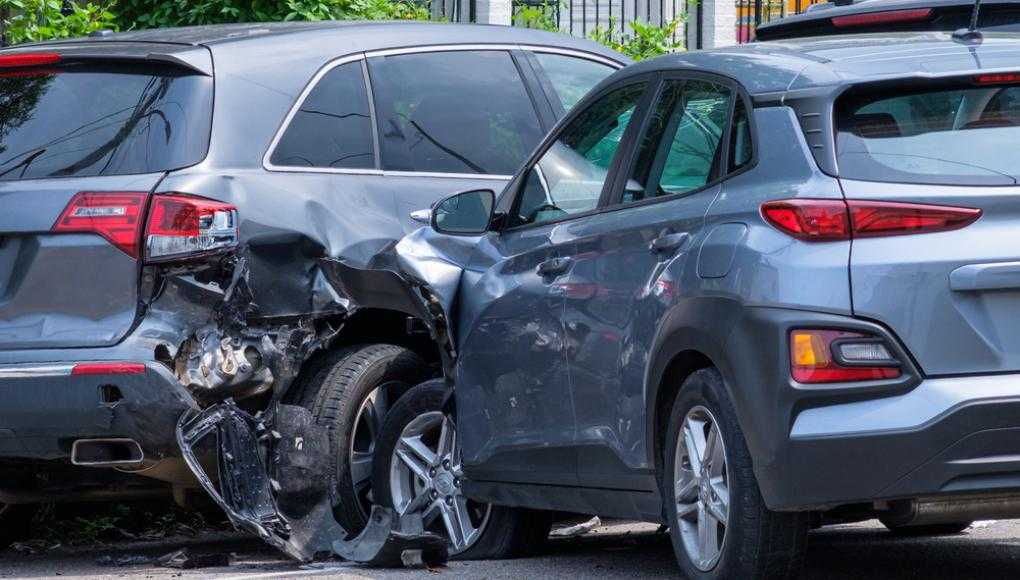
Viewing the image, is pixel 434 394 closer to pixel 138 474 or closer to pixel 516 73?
pixel 138 474

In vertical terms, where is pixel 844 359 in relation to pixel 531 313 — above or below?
above

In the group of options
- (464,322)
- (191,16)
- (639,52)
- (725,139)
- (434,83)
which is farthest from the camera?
(639,52)

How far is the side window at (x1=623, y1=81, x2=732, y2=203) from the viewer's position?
5578 mm

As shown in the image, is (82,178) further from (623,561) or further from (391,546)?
(623,561)

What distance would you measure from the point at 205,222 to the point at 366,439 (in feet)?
3.82

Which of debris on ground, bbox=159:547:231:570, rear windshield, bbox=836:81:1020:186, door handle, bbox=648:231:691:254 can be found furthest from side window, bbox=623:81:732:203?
debris on ground, bbox=159:547:231:570

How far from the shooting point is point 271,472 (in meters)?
6.92

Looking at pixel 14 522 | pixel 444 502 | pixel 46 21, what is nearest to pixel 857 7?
pixel 444 502

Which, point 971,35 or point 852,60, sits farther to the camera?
point 971,35

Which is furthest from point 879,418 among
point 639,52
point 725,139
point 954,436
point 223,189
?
point 639,52

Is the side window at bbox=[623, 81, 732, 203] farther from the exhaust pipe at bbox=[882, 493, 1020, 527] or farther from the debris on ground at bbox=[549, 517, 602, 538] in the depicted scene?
the debris on ground at bbox=[549, 517, 602, 538]

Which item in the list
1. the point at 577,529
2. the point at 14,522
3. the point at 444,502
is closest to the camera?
the point at 444,502

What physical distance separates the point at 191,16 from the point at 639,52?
308 cm

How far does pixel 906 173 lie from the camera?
493cm
